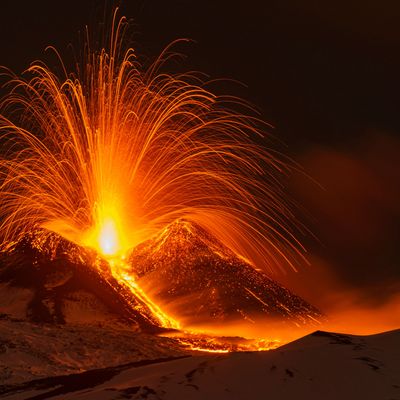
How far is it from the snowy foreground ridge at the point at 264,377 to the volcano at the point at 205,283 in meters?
50.8

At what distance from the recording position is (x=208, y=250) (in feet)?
500

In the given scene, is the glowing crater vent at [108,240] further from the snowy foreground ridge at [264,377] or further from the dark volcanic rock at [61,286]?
the snowy foreground ridge at [264,377]

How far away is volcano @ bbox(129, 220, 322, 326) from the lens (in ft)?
407

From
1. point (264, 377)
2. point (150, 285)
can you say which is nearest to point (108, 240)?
point (150, 285)

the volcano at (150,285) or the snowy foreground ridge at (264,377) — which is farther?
the volcano at (150,285)

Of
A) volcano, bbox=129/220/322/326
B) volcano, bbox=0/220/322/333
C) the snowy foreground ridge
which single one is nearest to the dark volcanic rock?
volcano, bbox=0/220/322/333

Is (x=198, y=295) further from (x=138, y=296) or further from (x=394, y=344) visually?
(x=394, y=344)

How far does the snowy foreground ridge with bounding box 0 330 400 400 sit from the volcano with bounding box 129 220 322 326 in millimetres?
50784

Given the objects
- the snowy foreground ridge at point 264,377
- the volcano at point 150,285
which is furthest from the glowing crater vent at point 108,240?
the snowy foreground ridge at point 264,377

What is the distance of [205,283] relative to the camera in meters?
135

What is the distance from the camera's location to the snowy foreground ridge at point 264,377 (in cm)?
5700

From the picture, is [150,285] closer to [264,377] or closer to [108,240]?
[108,240]

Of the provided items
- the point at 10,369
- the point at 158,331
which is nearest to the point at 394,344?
the point at 10,369

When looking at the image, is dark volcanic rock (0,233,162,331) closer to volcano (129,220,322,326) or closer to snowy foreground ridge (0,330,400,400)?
volcano (129,220,322,326)
